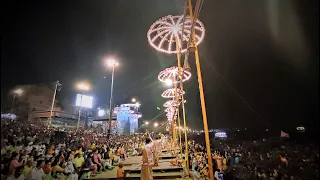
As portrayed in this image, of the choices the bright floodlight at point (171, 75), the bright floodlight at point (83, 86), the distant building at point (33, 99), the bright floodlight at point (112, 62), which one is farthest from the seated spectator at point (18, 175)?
the bright floodlight at point (112, 62)

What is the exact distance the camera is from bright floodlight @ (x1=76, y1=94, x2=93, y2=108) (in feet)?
45.5

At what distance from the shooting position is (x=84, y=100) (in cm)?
1439

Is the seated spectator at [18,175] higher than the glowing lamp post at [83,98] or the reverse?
the reverse

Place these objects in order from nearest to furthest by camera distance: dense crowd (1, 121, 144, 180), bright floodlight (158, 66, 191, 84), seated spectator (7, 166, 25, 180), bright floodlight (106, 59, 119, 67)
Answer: seated spectator (7, 166, 25, 180)
dense crowd (1, 121, 144, 180)
bright floodlight (158, 66, 191, 84)
bright floodlight (106, 59, 119, 67)

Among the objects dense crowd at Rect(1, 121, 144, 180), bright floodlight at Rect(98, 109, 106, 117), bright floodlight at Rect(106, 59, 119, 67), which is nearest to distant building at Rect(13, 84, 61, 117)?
dense crowd at Rect(1, 121, 144, 180)

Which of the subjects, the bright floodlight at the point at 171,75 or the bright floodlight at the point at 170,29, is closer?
the bright floodlight at the point at 170,29

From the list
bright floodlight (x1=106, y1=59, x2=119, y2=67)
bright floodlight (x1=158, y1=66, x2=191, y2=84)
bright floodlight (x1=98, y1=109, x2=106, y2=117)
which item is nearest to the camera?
bright floodlight (x1=158, y1=66, x2=191, y2=84)

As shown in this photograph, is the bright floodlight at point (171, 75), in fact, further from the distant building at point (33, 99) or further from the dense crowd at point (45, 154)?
the distant building at point (33, 99)

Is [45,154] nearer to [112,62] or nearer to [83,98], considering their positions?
[83,98]

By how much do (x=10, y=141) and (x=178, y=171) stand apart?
28.6ft

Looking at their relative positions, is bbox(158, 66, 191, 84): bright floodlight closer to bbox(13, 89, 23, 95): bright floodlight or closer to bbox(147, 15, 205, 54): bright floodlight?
bbox(147, 15, 205, 54): bright floodlight

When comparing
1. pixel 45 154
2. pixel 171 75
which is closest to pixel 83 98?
pixel 45 154

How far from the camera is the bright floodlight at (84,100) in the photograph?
13.9 m

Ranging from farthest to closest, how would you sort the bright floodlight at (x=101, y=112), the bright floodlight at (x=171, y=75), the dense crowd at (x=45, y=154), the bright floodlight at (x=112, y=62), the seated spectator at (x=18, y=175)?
the bright floodlight at (x=101, y=112) < the bright floodlight at (x=112, y=62) < the bright floodlight at (x=171, y=75) < the dense crowd at (x=45, y=154) < the seated spectator at (x=18, y=175)
